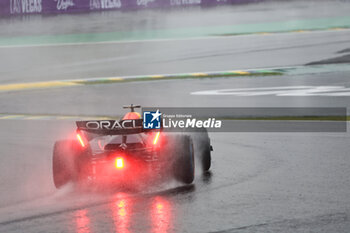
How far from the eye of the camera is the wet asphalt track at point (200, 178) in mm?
7574

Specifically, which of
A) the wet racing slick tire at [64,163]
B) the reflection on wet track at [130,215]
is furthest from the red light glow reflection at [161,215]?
the wet racing slick tire at [64,163]

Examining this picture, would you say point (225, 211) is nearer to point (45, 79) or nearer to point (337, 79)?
point (337, 79)

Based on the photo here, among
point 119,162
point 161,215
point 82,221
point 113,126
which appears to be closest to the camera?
point 82,221

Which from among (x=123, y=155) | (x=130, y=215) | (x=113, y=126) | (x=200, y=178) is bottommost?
(x=200, y=178)

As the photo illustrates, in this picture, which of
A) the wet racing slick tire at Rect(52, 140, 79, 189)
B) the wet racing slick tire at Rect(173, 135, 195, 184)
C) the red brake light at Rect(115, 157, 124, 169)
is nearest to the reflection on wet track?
the red brake light at Rect(115, 157, 124, 169)

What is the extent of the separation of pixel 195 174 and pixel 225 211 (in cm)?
203

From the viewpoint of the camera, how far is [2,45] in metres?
30.3

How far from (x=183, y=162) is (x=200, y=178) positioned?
537mm

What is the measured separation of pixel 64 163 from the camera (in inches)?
365

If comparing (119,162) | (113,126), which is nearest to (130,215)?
(119,162)

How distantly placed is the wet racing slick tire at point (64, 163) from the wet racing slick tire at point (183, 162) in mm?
1050

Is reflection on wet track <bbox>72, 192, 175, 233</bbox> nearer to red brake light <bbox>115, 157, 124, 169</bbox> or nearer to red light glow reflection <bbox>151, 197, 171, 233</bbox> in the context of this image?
red light glow reflection <bbox>151, 197, 171, 233</bbox>

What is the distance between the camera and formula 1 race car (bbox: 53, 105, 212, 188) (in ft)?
30.1

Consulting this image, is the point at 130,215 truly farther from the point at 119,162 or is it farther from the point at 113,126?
the point at 113,126
